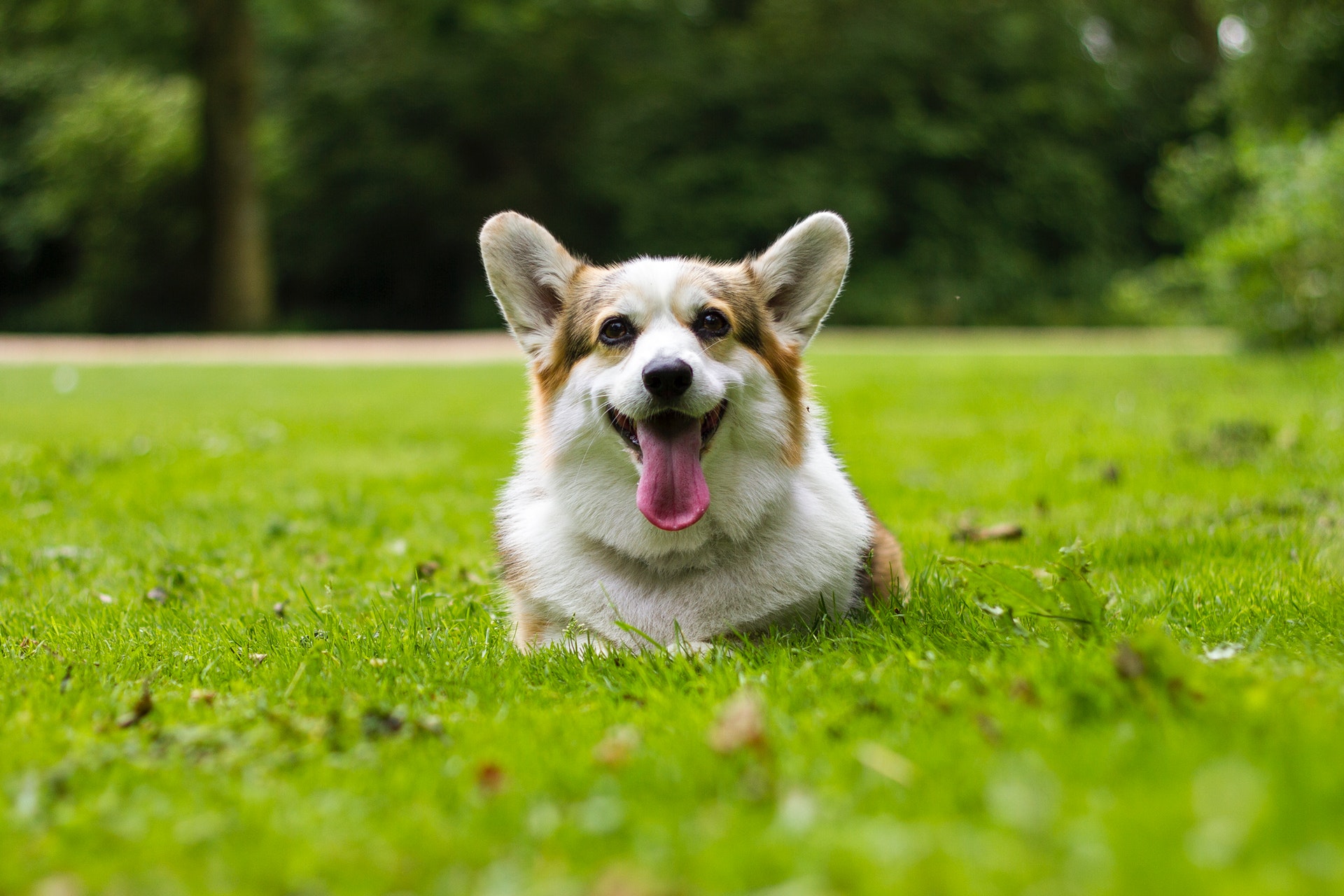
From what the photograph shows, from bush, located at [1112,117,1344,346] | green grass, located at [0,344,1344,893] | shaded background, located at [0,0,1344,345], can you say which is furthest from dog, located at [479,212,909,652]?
shaded background, located at [0,0,1344,345]

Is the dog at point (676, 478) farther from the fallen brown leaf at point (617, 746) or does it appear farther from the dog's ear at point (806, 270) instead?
the fallen brown leaf at point (617, 746)

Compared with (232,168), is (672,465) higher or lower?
higher

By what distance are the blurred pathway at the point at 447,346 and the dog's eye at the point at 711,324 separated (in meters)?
14.4

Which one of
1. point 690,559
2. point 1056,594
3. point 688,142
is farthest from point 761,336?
point 688,142

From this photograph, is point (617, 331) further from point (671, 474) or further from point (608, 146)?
point (608, 146)

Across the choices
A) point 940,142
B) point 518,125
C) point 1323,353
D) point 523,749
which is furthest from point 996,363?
point 518,125

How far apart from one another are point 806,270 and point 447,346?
1962 cm

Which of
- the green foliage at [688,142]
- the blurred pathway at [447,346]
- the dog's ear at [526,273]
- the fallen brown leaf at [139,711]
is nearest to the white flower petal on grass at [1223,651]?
the dog's ear at [526,273]

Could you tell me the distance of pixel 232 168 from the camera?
24.8 meters

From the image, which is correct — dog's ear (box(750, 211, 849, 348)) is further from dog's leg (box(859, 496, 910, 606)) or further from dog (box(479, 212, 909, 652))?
dog's leg (box(859, 496, 910, 606))

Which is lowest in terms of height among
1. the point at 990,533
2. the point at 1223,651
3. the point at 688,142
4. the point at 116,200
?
the point at 116,200

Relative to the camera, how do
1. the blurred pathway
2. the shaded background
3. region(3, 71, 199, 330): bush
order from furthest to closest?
the shaded background
region(3, 71, 199, 330): bush
the blurred pathway

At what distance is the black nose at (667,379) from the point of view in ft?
10.5

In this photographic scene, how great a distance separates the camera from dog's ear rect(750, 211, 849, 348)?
154 inches
